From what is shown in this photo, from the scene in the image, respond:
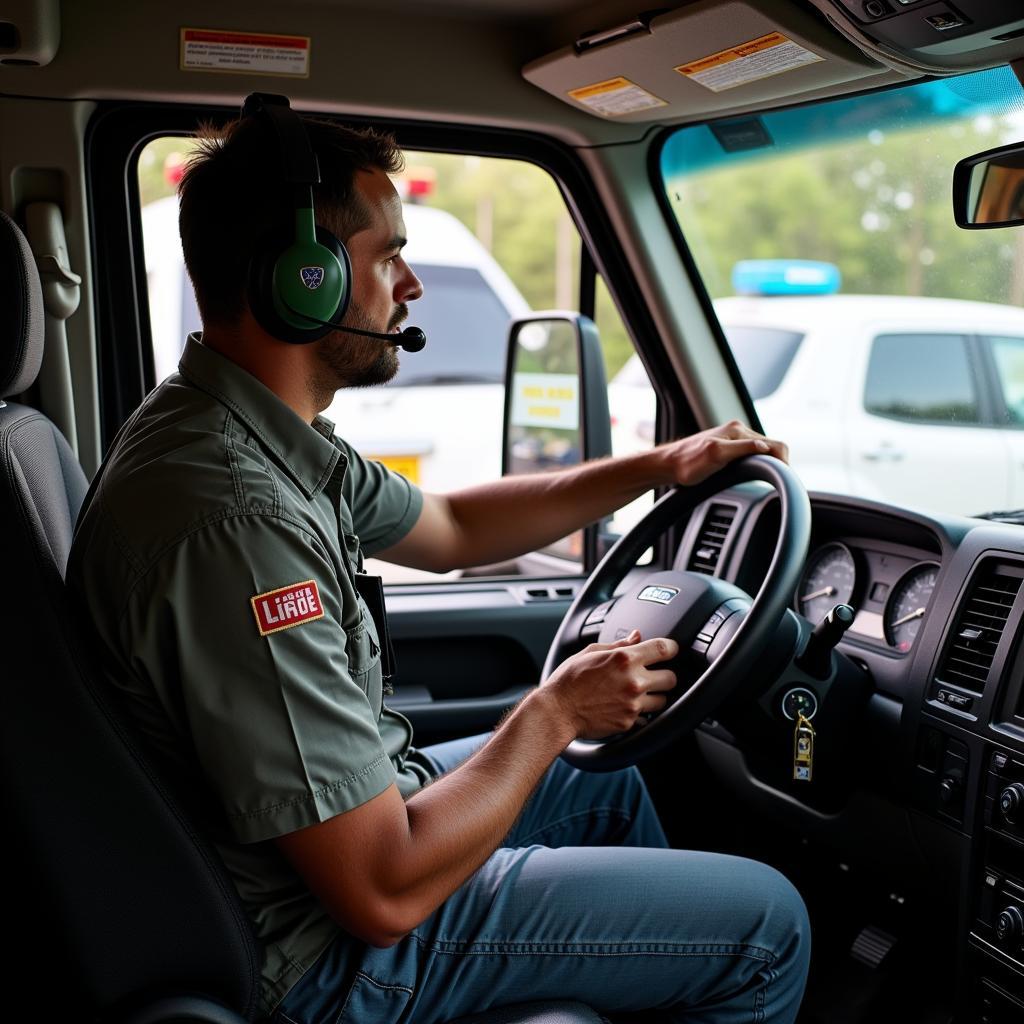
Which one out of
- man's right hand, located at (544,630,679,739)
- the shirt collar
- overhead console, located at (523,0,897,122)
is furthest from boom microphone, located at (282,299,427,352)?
overhead console, located at (523,0,897,122)

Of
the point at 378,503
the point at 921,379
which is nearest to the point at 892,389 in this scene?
the point at 921,379

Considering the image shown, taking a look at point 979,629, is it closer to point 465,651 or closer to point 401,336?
point 401,336

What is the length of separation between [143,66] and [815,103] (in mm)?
1388

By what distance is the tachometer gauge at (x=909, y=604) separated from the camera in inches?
81.0

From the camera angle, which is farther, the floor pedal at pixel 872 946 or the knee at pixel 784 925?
the floor pedal at pixel 872 946

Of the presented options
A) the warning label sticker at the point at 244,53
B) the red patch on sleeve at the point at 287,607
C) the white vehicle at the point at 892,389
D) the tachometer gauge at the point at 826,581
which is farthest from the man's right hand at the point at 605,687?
the white vehicle at the point at 892,389

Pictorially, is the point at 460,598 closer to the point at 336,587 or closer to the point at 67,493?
the point at 67,493

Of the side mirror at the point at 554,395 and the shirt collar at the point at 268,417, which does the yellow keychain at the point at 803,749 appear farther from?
the side mirror at the point at 554,395

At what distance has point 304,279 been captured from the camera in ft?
4.88

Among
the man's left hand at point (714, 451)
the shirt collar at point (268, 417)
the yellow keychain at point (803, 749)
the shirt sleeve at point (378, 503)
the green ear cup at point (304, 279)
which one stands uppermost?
the green ear cup at point (304, 279)

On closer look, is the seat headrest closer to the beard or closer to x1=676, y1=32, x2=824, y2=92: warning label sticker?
the beard

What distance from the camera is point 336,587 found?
54.6 inches

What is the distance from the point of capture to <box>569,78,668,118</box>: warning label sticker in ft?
8.02

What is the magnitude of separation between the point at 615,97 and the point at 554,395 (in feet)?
2.62
